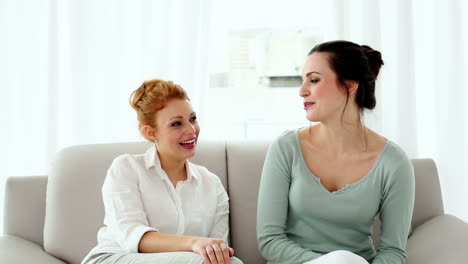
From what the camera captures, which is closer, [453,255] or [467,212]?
[453,255]

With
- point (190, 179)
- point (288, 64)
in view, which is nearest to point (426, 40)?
point (288, 64)

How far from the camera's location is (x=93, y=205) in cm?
201

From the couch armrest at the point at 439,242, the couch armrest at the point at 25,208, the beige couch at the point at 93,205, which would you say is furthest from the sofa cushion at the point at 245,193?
the couch armrest at the point at 25,208

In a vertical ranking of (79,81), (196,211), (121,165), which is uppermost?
(79,81)

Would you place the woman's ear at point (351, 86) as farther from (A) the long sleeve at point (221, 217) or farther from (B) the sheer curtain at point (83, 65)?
(B) the sheer curtain at point (83, 65)

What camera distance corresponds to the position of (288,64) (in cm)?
306

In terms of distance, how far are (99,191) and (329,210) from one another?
84cm

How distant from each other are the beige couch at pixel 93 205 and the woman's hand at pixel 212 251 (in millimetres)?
438

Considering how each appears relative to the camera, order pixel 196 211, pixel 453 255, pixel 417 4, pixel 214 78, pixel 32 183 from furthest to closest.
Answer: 1. pixel 214 78
2. pixel 417 4
3. pixel 32 183
4. pixel 196 211
5. pixel 453 255

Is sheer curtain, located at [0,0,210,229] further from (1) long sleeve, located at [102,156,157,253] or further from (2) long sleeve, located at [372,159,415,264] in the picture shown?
(2) long sleeve, located at [372,159,415,264]

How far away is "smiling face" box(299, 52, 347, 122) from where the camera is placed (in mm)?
1792

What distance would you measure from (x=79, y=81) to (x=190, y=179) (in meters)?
1.11

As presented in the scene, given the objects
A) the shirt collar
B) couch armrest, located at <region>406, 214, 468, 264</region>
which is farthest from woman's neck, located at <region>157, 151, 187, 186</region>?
couch armrest, located at <region>406, 214, 468, 264</region>

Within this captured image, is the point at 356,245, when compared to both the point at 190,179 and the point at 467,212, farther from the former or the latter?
the point at 467,212
